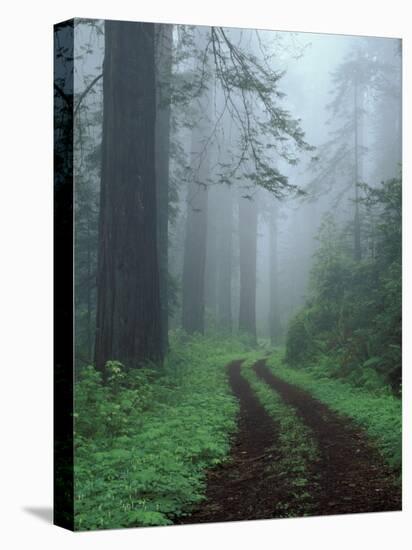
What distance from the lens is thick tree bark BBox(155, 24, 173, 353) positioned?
32.6ft

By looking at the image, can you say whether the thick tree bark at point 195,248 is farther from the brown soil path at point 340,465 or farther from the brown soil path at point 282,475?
the brown soil path at point 340,465

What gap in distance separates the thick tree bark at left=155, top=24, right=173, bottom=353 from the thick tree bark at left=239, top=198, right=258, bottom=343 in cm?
97

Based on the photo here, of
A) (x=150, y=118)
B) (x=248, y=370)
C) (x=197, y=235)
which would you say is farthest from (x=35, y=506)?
(x=150, y=118)

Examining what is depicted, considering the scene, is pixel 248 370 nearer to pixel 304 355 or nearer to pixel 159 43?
pixel 304 355

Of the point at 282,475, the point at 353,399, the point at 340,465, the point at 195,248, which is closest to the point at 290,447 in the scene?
the point at 282,475

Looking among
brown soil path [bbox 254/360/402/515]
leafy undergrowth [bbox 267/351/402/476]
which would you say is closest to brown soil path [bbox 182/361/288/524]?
brown soil path [bbox 254/360/402/515]

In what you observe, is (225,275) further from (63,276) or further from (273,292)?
(63,276)

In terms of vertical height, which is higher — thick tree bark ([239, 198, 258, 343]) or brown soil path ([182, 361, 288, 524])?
thick tree bark ([239, 198, 258, 343])

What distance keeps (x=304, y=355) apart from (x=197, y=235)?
1878 millimetres

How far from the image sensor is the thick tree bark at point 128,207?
379 inches

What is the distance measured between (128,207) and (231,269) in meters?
1.50

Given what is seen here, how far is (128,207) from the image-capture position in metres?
9.85

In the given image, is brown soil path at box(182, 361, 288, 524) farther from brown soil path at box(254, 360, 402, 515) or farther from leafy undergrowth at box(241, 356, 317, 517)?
brown soil path at box(254, 360, 402, 515)

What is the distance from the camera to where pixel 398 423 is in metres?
11.0
